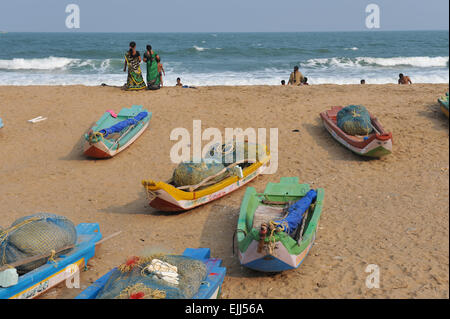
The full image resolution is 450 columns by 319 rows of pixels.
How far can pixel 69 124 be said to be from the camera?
38.8 ft

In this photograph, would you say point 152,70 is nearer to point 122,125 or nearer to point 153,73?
point 153,73

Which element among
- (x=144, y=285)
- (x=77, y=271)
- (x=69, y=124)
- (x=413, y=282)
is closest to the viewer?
(x=144, y=285)

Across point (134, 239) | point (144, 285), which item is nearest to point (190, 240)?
point (134, 239)

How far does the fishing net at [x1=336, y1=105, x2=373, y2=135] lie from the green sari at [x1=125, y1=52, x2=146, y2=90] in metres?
6.61

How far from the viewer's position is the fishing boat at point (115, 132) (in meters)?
9.70

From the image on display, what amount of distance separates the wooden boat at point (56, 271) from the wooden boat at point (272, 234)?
2.01 m

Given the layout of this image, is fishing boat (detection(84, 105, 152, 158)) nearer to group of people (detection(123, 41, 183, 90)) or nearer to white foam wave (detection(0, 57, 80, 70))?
group of people (detection(123, 41, 183, 90))

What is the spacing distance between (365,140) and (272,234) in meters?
4.61

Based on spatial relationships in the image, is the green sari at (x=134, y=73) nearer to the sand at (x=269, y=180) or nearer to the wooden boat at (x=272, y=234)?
the sand at (x=269, y=180)

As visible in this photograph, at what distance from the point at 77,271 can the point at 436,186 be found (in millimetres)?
5836

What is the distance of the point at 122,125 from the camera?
10555 mm

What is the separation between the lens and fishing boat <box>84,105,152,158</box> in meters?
9.70
